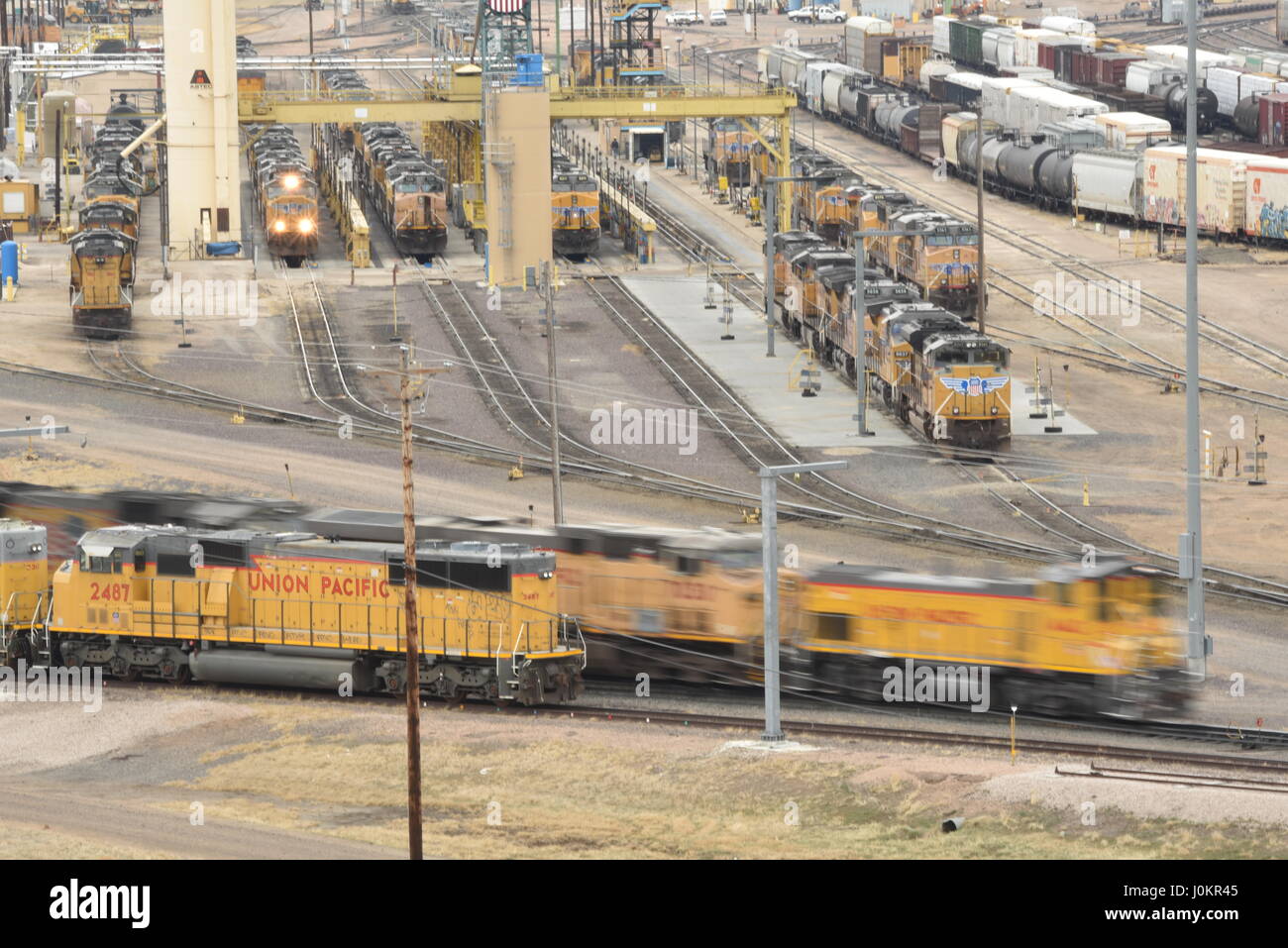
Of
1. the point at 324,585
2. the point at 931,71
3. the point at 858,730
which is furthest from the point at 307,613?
the point at 931,71

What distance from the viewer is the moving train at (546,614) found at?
38.4m

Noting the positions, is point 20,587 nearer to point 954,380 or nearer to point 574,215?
point 954,380

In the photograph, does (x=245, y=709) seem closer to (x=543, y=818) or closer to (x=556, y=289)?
(x=543, y=818)

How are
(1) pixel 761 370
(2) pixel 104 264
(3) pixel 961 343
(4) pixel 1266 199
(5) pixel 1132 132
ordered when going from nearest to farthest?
1. (3) pixel 961 343
2. (1) pixel 761 370
3. (2) pixel 104 264
4. (4) pixel 1266 199
5. (5) pixel 1132 132

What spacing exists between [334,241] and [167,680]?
6111 centimetres

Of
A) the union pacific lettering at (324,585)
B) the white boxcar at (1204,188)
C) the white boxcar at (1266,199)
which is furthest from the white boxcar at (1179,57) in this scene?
the union pacific lettering at (324,585)

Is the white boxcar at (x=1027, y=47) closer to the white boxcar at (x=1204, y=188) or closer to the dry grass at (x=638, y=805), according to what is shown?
the white boxcar at (x=1204, y=188)

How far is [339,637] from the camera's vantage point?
41625 mm

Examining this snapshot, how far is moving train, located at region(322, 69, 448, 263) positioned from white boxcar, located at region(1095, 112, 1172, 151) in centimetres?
3432

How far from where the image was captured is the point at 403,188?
9500 cm

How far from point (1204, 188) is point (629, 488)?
160 ft

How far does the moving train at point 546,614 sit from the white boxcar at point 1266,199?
57742 mm

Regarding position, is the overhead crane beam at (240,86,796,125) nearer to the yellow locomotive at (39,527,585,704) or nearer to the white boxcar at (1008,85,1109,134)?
the white boxcar at (1008,85,1109,134)
